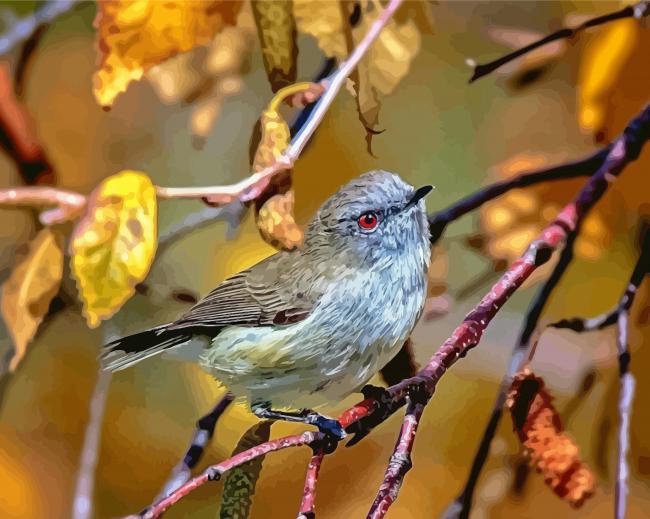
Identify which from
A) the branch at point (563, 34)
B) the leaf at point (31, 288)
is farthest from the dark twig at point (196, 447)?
the branch at point (563, 34)

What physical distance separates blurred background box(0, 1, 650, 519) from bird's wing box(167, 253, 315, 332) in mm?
22

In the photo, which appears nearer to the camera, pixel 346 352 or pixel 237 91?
pixel 346 352

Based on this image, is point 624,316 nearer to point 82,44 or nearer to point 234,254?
point 234,254

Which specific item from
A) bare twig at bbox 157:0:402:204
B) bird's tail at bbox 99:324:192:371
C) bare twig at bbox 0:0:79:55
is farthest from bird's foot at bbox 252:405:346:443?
bare twig at bbox 0:0:79:55

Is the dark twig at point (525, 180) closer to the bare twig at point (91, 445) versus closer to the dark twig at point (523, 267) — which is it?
the dark twig at point (523, 267)

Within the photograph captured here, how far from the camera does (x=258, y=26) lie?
83 centimetres

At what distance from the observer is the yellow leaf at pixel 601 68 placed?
0.84 metres

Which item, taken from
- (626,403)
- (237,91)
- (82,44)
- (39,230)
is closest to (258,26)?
(237,91)

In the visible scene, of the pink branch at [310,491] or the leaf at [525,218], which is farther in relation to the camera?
the leaf at [525,218]

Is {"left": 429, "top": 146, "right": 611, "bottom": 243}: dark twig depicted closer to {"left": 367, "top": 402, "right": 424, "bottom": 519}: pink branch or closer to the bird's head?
the bird's head

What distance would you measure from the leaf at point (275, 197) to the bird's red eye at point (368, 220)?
7cm

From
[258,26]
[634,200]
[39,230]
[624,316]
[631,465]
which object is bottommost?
[631,465]

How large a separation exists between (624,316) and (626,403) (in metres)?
0.10

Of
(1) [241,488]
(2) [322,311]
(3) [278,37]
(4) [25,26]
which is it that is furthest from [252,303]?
(4) [25,26]
